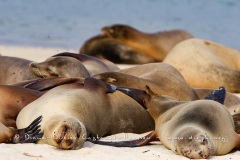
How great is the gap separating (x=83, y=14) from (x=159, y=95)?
1651 centimetres

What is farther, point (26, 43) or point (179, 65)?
point (26, 43)

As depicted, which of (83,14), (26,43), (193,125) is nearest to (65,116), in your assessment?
(193,125)

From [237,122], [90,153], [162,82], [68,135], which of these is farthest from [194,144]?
[162,82]

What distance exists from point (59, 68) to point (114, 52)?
5977mm

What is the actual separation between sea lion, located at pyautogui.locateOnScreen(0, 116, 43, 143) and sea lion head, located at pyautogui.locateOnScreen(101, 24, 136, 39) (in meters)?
9.04

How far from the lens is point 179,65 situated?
1096 cm

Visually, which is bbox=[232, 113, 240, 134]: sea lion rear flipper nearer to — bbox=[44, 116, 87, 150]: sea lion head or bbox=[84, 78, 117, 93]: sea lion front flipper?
bbox=[84, 78, 117, 93]: sea lion front flipper

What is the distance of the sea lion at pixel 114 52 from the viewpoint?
14287mm

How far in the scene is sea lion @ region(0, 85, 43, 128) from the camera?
6.45m

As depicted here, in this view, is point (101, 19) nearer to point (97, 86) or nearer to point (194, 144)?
point (97, 86)

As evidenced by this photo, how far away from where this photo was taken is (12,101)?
6625mm

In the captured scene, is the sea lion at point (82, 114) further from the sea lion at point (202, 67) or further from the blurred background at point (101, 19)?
the blurred background at point (101, 19)

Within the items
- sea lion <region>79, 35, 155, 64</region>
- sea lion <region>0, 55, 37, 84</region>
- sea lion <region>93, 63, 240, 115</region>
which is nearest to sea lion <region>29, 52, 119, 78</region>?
sea lion <region>0, 55, 37, 84</region>

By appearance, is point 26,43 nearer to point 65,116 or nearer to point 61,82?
point 61,82
